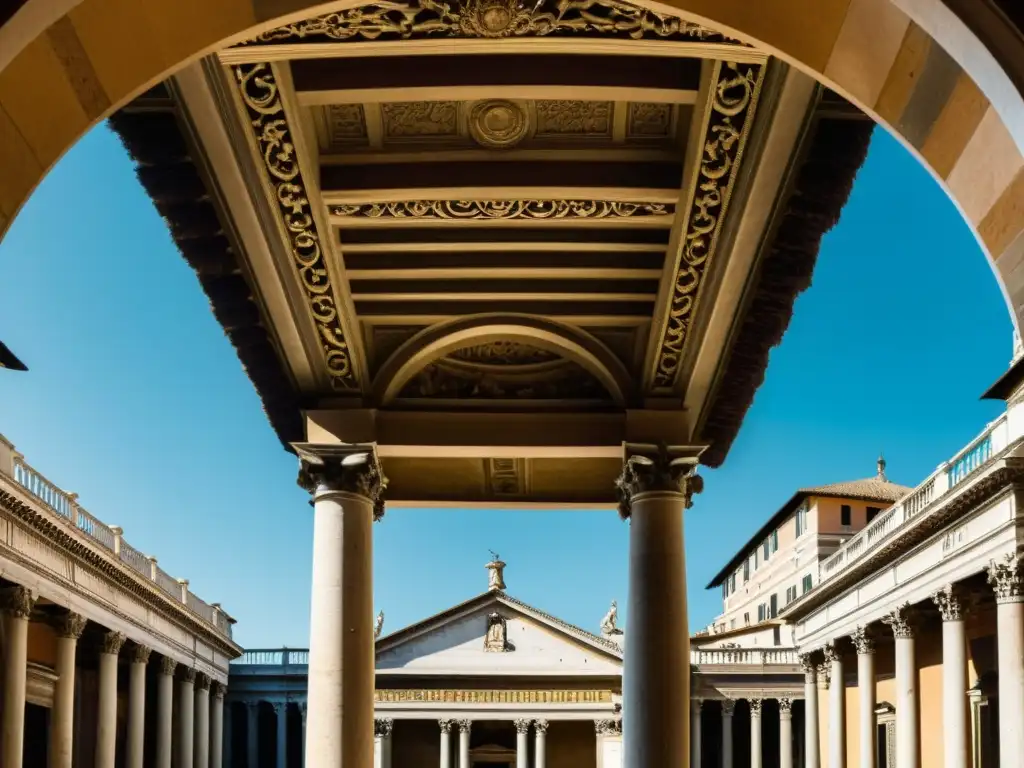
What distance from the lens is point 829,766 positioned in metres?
44.8

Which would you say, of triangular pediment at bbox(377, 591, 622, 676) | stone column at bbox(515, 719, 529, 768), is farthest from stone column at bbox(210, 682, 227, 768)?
stone column at bbox(515, 719, 529, 768)

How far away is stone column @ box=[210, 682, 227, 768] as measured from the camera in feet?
182

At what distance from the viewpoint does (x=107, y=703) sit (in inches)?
1481

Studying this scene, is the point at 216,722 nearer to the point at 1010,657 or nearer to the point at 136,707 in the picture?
the point at 136,707

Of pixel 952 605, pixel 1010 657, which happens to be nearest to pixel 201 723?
pixel 952 605

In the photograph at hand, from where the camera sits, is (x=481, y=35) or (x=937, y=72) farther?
(x=481, y=35)

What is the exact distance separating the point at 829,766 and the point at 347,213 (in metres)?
39.9

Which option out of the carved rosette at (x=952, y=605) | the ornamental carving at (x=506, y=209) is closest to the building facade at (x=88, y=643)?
the carved rosette at (x=952, y=605)

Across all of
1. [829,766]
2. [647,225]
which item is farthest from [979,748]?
[647,225]

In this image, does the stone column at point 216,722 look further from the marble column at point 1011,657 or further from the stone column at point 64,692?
the marble column at point 1011,657

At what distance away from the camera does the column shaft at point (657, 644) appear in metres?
11.2

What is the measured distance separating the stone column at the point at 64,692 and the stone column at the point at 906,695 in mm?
20249

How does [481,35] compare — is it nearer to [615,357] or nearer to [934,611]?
[615,357]

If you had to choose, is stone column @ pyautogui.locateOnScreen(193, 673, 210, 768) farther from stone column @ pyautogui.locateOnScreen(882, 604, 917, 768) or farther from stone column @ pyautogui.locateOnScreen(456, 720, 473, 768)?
stone column @ pyautogui.locateOnScreen(882, 604, 917, 768)
